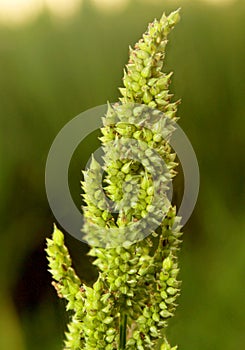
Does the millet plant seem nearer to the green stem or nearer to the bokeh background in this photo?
the green stem

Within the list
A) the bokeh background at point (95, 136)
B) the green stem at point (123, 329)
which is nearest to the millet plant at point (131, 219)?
the green stem at point (123, 329)

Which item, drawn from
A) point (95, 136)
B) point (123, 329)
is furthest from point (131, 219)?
point (95, 136)

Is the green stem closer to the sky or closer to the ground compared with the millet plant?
closer to the ground

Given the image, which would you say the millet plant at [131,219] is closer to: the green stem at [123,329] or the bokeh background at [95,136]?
the green stem at [123,329]

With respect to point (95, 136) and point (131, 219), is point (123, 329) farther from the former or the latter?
point (95, 136)

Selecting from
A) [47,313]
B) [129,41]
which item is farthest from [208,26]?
[47,313]

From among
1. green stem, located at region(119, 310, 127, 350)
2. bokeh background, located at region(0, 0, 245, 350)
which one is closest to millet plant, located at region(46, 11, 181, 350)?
green stem, located at region(119, 310, 127, 350)
